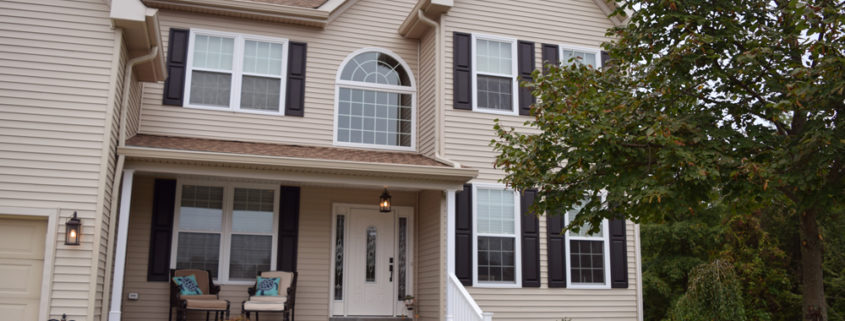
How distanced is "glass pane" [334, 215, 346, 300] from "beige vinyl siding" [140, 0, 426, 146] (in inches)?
50.0

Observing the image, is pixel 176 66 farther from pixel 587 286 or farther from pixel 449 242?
pixel 587 286

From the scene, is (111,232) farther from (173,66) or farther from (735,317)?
(735,317)

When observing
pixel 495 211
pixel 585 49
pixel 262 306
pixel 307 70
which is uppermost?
pixel 585 49

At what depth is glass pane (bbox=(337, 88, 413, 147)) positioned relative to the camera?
1121 centimetres

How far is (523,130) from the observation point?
11.0 m

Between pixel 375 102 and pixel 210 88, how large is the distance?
8.47 feet

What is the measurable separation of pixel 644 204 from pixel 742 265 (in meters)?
14.0

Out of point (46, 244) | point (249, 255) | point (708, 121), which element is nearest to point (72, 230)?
point (46, 244)

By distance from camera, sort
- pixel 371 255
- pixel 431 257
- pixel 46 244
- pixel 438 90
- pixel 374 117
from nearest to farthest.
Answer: pixel 46 244
pixel 431 257
pixel 438 90
pixel 371 255
pixel 374 117

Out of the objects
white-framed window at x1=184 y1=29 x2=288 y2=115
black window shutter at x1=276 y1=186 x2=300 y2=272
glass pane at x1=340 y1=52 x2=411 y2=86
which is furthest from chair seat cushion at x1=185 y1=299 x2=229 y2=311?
glass pane at x1=340 y1=52 x2=411 y2=86

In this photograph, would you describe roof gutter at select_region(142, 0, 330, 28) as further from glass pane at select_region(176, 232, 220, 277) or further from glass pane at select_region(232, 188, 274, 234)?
glass pane at select_region(176, 232, 220, 277)

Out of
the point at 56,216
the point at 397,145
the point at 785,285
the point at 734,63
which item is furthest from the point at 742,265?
the point at 56,216

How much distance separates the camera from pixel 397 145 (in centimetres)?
1143

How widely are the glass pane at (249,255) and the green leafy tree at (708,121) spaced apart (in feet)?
14.0
